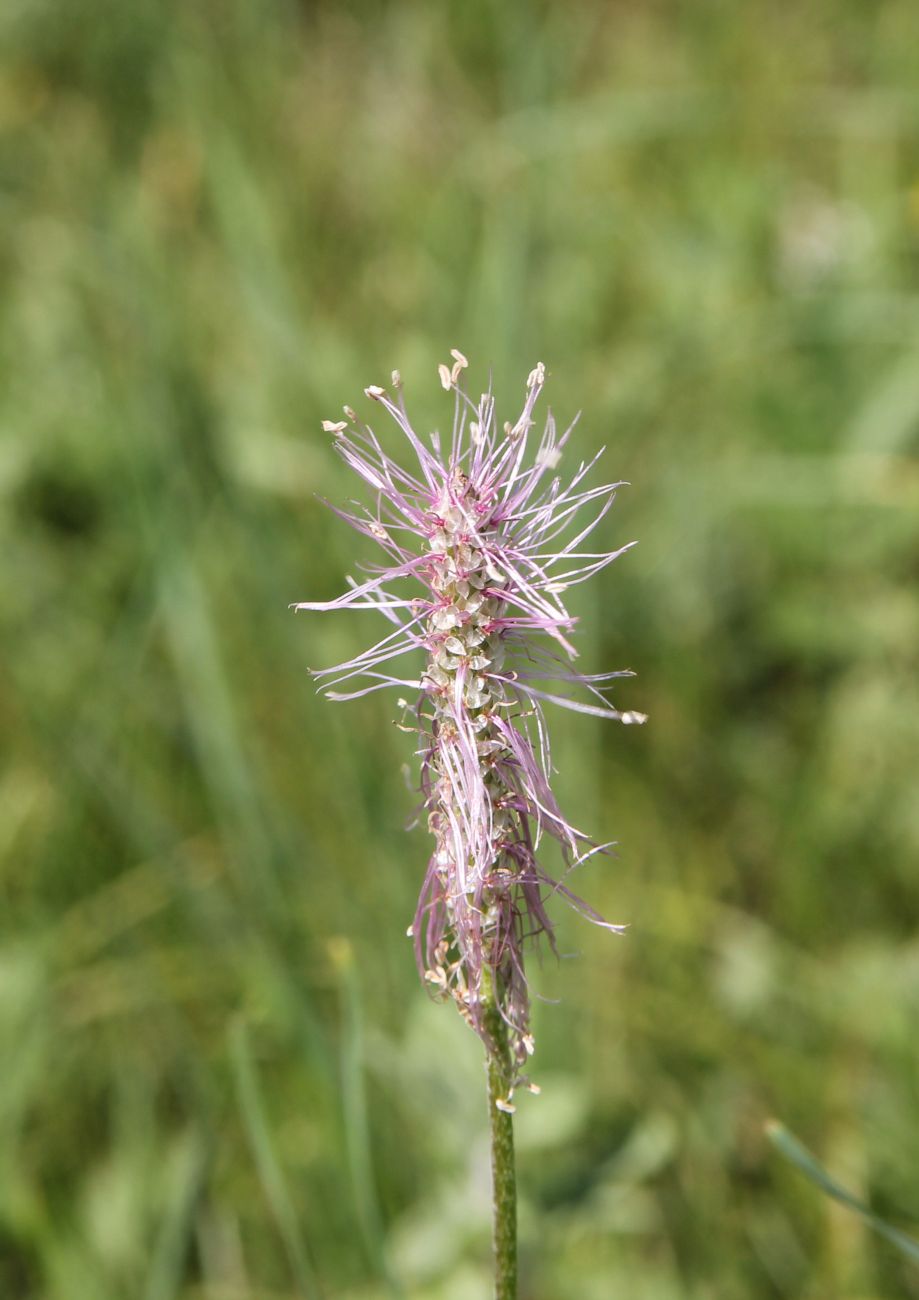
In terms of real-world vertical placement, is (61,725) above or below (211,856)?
above

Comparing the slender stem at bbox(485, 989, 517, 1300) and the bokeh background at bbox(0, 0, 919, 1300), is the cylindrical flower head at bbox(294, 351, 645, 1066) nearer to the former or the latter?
the slender stem at bbox(485, 989, 517, 1300)

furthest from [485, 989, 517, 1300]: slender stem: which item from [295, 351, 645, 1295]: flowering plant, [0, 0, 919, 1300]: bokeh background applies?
[0, 0, 919, 1300]: bokeh background

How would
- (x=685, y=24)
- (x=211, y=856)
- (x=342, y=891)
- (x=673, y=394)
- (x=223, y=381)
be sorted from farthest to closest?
(x=685, y=24)
(x=223, y=381)
(x=673, y=394)
(x=211, y=856)
(x=342, y=891)

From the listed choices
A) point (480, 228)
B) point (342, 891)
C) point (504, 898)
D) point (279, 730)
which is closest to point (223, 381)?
point (480, 228)

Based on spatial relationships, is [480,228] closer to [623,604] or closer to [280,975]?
[623,604]

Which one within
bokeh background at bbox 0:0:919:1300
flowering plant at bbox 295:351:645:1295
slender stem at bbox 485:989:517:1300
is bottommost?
slender stem at bbox 485:989:517:1300

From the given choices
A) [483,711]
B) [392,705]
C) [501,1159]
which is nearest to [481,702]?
[483,711]

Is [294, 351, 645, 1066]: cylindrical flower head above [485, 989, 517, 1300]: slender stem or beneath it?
above
